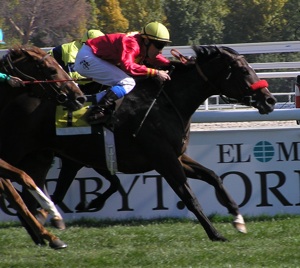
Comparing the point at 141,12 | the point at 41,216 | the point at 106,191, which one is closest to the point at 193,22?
the point at 141,12

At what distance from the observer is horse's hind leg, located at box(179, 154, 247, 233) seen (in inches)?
316

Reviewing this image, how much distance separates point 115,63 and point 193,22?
39.1m

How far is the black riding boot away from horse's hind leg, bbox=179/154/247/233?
0.89 m

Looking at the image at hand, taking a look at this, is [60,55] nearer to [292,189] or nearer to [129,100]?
[129,100]

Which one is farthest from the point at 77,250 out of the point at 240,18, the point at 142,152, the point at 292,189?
the point at 240,18

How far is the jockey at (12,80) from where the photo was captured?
7097 mm

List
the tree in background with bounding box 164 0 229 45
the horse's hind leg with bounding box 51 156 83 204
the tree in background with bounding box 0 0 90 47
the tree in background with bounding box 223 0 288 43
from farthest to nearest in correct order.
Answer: the tree in background with bounding box 223 0 288 43
the tree in background with bounding box 164 0 229 45
the tree in background with bounding box 0 0 90 47
the horse's hind leg with bounding box 51 156 83 204

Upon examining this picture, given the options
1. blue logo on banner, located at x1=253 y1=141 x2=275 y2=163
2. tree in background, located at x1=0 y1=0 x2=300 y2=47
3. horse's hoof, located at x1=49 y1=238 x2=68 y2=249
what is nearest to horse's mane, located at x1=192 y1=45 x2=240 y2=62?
blue logo on banner, located at x1=253 y1=141 x2=275 y2=163

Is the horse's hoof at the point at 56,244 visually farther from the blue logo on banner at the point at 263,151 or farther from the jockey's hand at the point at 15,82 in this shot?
the blue logo on banner at the point at 263,151

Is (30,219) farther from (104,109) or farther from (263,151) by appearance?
(263,151)

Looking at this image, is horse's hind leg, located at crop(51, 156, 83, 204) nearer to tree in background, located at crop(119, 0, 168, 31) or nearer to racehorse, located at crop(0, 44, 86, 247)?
racehorse, located at crop(0, 44, 86, 247)

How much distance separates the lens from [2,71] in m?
7.27

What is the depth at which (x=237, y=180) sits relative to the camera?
29.7ft

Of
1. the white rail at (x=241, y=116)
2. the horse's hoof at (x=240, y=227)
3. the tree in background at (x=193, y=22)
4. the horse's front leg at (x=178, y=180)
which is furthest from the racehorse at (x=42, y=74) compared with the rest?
the tree in background at (x=193, y=22)
